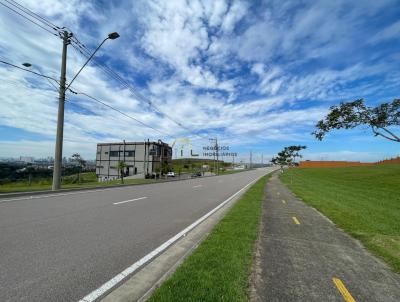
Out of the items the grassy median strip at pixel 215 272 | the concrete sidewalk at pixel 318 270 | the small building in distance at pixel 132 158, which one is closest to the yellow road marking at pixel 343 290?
the concrete sidewalk at pixel 318 270

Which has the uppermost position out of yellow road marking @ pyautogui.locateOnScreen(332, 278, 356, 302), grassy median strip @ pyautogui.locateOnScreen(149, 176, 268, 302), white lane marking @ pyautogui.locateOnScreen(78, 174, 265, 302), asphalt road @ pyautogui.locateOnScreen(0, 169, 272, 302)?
asphalt road @ pyautogui.locateOnScreen(0, 169, 272, 302)

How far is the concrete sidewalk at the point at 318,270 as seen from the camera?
4.01 m

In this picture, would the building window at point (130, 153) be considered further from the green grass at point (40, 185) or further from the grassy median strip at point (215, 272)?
the grassy median strip at point (215, 272)

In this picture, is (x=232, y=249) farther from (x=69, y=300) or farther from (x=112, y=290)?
(x=69, y=300)

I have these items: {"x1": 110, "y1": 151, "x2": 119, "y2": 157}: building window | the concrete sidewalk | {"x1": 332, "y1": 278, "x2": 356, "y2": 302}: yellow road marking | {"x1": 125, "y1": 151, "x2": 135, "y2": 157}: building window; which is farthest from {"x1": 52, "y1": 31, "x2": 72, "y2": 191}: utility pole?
{"x1": 110, "y1": 151, "x2": 119, "y2": 157}: building window

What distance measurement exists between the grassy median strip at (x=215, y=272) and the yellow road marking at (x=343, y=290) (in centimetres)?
136

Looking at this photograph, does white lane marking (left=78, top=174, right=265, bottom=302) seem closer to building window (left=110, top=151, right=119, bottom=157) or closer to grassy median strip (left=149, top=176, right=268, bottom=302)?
grassy median strip (left=149, top=176, right=268, bottom=302)

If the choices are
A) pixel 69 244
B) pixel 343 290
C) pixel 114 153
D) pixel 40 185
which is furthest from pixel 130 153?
pixel 343 290

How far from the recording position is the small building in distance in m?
73.4

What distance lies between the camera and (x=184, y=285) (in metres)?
4.03

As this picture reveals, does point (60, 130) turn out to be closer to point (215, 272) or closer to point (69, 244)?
point (69, 244)

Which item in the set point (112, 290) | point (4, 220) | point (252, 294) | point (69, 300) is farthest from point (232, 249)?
point (4, 220)

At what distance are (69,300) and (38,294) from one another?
17.8 inches

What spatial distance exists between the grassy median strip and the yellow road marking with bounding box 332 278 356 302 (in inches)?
53.4
